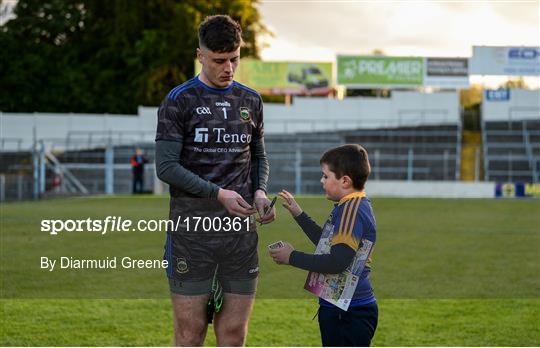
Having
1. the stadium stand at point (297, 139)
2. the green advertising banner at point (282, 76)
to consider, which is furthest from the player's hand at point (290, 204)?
the green advertising banner at point (282, 76)

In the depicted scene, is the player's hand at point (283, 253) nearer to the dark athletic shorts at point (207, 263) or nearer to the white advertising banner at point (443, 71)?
the dark athletic shorts at point (207, 263)

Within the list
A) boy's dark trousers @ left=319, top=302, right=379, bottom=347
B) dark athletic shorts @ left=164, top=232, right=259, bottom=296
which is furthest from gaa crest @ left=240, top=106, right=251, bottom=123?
boy's dark trousers @ left=319, top=302, right=379, bottom=347

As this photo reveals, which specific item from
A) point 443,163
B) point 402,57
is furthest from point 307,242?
point 402,57

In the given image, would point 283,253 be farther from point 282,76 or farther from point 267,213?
point 282,76

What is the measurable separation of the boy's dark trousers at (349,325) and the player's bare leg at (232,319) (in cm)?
40

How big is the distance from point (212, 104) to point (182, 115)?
151mm

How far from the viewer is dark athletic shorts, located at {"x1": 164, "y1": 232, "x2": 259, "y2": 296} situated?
4223 millimetres

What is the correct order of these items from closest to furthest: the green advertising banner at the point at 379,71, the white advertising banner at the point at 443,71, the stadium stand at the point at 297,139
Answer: the stadium stand at the point at 297,139
the green advertising banner at the point at 379,71
the white advertising banner at the point at 443,71

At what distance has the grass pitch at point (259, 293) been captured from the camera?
18.8ft

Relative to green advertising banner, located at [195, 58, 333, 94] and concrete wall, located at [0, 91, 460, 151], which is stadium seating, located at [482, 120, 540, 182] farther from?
green advertising banner, located at [195, 58, 333, 94]

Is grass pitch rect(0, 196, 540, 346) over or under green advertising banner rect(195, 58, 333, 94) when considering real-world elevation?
under

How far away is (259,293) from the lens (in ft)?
27.2

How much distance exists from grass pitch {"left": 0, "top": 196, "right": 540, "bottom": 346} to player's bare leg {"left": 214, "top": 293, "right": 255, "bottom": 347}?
36 cm

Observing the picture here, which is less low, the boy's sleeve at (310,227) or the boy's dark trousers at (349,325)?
the boy's sleeve at (310,227)
